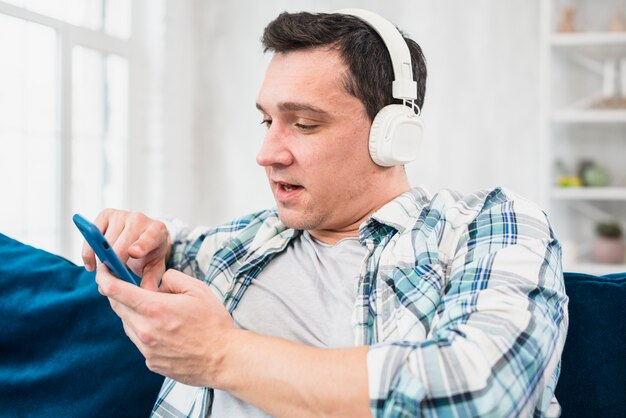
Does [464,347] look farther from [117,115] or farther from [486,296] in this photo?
[117,115]

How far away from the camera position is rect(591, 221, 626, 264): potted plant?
2.97m

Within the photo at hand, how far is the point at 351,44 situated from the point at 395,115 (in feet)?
0.52

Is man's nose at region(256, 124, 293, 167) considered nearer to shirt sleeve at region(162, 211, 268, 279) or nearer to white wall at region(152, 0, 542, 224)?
shirt sleeve at region(162, 211, 268, 279)

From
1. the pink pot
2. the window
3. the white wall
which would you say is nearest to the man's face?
the window

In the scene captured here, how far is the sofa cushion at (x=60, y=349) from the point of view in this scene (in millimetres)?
1229

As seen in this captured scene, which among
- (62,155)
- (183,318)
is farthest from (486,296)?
(62,155)

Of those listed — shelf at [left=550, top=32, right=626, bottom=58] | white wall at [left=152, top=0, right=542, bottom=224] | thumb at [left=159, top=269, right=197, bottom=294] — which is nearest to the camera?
thumb at [left=159, top=269, right=197, bottom=294]

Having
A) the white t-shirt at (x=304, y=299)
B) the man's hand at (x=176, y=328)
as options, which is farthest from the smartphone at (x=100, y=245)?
the white t-shirt at (x=304, y=299)

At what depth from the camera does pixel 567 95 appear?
330cm

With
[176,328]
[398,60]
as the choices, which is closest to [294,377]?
[176,328]

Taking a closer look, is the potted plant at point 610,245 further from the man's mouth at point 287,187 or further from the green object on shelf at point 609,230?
the man's mouth at point 287,187

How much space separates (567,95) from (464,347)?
271 centimetres

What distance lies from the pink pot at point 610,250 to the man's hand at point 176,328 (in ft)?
7.92

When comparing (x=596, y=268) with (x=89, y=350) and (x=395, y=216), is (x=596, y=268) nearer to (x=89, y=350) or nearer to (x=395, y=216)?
(x=395, y=216)
